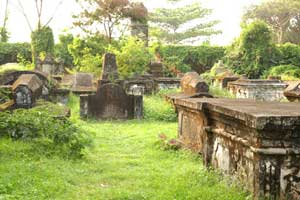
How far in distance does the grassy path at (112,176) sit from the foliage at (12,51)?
24331 millimetres

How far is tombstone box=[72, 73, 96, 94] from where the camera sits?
53.6 feet

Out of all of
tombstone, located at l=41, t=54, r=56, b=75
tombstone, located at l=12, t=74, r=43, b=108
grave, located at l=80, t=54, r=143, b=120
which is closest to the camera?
tombstone, located at l=12, t=74, r=43, b=108

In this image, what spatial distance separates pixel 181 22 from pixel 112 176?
4262cm

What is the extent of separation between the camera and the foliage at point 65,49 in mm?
30562

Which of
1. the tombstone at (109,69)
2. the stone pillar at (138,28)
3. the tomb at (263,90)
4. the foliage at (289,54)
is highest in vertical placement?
the stone pillar at (138,28)

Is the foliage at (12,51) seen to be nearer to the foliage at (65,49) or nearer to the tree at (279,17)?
the foliage at (65,49)

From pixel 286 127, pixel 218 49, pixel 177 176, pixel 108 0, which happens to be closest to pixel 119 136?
pixel 177 176

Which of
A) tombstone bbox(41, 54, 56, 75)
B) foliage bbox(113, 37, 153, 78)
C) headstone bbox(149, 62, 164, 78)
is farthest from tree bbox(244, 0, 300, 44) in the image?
foliage bbox(113, 37, 153, 78)

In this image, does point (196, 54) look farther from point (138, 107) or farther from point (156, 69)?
point (138, 107)

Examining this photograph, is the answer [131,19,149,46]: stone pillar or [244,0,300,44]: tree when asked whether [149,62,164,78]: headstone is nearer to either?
[131,19,149,46]: stone pillar

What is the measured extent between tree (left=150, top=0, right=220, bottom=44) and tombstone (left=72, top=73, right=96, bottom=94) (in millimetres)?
30312

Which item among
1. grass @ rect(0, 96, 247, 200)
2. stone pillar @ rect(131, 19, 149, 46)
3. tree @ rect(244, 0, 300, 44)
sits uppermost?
tree @ rect(244, 0, 300, 44)

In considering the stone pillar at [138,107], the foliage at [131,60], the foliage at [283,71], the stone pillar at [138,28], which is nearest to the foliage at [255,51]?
the foliage at [283,71]

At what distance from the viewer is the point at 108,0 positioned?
27.0 metres
